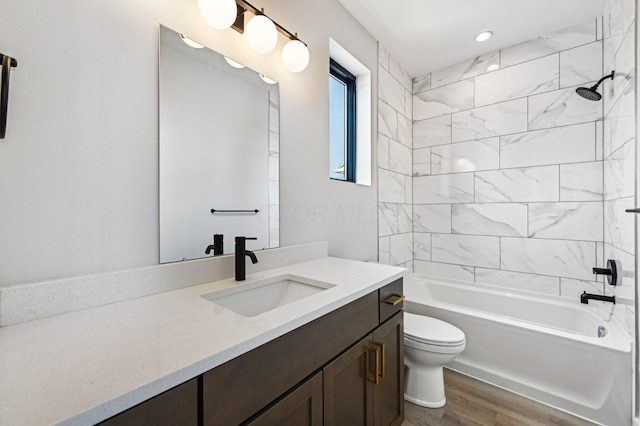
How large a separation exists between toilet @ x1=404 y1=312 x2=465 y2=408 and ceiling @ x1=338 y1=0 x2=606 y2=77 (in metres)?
2.23

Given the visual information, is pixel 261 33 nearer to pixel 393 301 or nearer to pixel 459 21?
pixel 393 301

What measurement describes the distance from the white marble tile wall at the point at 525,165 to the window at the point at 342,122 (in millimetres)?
1009

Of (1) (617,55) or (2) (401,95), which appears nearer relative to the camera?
(1) (617,55)

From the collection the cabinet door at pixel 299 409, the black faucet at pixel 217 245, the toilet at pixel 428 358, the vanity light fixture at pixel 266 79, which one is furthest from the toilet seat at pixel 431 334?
the vanity light fixture at pixel 266 79

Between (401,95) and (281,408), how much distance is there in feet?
9.33

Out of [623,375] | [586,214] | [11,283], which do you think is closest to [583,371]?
[623,375]

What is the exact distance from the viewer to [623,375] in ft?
4.93

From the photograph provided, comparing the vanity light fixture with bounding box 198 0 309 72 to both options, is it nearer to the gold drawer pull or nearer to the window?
the window

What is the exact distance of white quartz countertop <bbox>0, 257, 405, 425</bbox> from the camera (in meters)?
0.45

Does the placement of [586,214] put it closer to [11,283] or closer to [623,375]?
[623,375]

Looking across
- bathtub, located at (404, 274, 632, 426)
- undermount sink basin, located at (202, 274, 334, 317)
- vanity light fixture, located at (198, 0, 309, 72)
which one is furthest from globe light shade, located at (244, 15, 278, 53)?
bathtub, located at (404, 274, 632, 426)

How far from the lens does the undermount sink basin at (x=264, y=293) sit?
1.10 meters

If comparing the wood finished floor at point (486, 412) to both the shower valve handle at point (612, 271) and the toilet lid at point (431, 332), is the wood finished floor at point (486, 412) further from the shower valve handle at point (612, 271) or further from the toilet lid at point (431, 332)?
the shower valve handle at point (612, 271)

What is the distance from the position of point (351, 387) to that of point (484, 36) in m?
2.78
